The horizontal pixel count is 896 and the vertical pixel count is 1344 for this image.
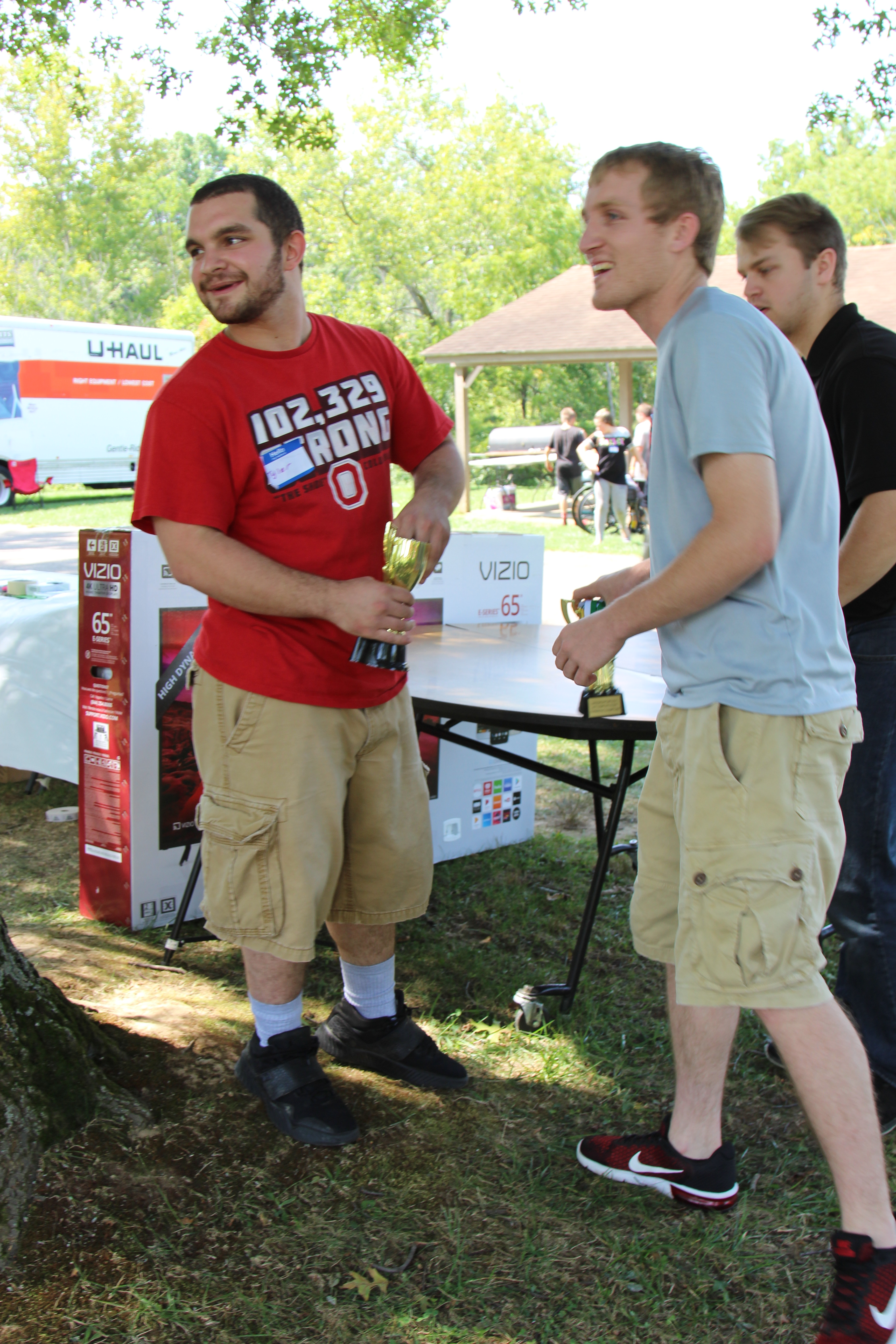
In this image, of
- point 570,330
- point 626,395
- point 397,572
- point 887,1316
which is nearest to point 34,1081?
point 397,572

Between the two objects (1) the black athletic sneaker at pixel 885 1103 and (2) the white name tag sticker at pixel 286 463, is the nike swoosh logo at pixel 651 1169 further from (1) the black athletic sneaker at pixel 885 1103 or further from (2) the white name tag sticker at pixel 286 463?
(2) the white name tag sticker at pixel 286 463

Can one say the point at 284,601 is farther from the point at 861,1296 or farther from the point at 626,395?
the point at 626,395

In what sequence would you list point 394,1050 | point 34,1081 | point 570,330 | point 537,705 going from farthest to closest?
point 570,330, point 537,705, point 394,1050, point 34,1081

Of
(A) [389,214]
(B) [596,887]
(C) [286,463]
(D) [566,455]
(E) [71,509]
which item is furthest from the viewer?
(A) [389,214]

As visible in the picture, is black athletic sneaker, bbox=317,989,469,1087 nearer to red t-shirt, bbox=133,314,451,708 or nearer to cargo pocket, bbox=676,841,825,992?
red t-shirt, bbox=133,314,451,708

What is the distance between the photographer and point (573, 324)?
2283 cm

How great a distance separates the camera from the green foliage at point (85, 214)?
30.0 m

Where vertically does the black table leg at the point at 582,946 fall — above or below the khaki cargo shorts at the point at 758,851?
below

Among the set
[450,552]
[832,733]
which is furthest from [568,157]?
[832,733]

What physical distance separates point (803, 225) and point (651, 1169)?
2.00m

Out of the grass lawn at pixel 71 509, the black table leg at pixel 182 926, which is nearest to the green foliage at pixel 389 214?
the grass lawn at pixel 71 509

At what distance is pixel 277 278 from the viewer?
2.23 meters

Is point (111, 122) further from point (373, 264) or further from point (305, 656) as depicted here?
Result: point (305, 656)

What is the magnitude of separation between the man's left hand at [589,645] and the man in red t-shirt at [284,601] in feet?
1.26
